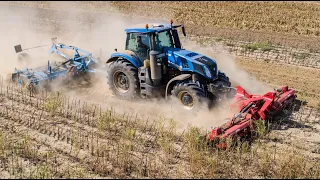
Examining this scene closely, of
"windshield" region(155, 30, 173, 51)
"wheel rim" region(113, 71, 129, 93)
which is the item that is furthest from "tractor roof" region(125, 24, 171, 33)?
"wheel rim" region(113, 71, 129, 93)

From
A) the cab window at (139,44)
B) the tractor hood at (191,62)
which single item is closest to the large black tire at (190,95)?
the tractor hood at (191,62)

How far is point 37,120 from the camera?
8859mm

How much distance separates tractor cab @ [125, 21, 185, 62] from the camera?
9.50 metres

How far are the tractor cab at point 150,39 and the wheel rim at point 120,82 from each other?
75cm

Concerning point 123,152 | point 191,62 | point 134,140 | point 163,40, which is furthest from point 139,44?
point 123,152

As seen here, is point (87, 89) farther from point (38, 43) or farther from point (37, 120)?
point (38, 43)

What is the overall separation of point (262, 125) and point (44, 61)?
26.7 feet

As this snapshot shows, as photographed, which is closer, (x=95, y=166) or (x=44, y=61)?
(x=95, y=166)

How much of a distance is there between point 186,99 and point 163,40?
5.70 feet

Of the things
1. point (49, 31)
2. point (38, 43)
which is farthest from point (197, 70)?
point (49, 31)

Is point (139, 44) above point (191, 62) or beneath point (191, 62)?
above

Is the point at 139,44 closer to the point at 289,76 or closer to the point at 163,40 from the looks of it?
the point at 163,40

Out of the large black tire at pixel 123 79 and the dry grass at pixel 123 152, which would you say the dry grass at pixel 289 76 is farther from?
the large black tire at pixel 123 79

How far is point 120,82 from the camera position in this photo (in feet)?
34.4
